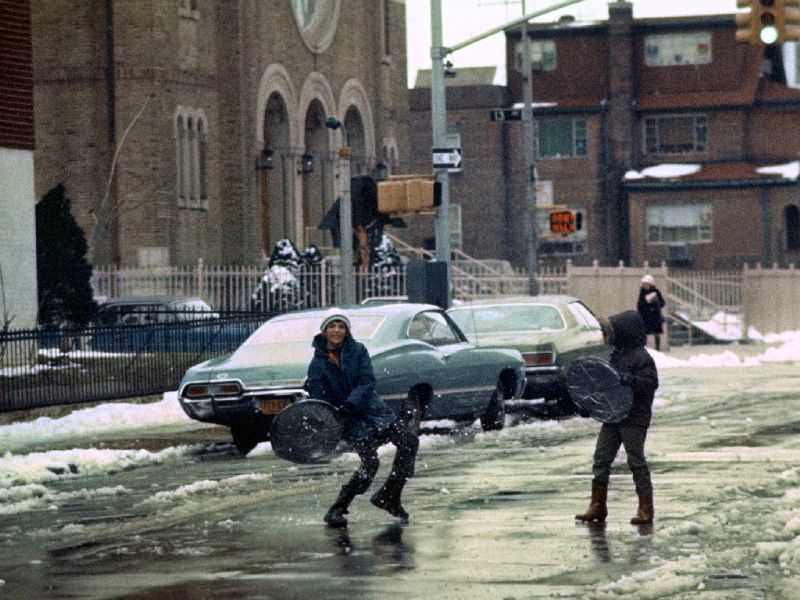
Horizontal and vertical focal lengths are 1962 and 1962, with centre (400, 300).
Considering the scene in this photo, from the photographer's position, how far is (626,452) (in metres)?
13.6

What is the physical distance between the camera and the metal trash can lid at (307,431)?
13773 millimetres

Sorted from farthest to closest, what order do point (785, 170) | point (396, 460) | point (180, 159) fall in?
point (785, 170) → point (180, 159) → point (396, 460)

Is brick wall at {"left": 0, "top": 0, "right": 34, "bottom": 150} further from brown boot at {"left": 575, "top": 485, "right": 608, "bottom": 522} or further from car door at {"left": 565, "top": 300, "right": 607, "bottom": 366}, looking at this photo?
brown boot at {"left": 575, "top": 485, "right": 608, "bottom": 522}

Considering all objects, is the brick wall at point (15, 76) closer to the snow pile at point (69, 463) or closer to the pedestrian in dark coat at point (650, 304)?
the snow pile at point (69, 463)

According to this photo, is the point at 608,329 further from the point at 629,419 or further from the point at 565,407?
the point at 565,407

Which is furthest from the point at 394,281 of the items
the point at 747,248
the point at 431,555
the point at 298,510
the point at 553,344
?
the point at 431,555

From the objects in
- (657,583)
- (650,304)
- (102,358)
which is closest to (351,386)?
(657,583)

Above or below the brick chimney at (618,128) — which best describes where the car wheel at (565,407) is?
below

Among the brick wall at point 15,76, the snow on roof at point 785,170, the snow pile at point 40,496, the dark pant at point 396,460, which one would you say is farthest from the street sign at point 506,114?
the dark pant at point 396,460

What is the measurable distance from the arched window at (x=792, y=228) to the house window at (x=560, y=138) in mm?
7764

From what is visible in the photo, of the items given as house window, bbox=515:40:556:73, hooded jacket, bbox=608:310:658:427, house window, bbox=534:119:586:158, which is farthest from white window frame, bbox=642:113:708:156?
hooded jacket, bbox=608:310:658:427

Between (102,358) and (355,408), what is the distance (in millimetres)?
14056

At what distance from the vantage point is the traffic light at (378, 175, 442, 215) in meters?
29.9

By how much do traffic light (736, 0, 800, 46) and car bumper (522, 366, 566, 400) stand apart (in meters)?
4.91
